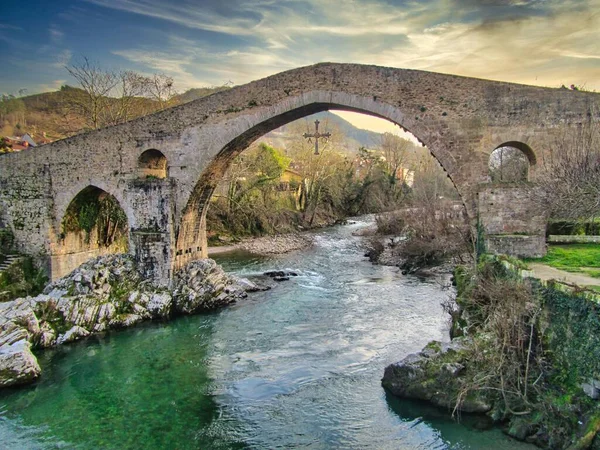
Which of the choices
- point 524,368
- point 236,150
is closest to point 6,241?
point 236,150

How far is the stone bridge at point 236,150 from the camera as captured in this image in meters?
10.4

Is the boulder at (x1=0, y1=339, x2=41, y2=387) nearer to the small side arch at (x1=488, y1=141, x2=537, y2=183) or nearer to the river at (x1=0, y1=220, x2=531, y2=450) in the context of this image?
the river at (x1=0, y1=220, x2=531, y2=450)

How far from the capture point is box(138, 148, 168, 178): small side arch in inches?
539

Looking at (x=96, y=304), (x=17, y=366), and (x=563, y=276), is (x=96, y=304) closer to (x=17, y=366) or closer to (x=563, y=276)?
(x=17, y=366)

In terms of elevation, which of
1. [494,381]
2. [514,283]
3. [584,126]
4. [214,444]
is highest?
[584,126]

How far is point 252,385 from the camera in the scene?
8297 mm

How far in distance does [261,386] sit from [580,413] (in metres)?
4.75

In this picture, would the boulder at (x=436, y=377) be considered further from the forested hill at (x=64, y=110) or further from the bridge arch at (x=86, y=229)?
the forested hill at (x=64, y=110)

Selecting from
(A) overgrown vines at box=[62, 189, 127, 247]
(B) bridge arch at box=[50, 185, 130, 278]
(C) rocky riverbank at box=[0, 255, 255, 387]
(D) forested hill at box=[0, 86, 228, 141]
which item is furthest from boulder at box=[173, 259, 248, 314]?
(D) forested hill at box=[0, 86, 228, 141]

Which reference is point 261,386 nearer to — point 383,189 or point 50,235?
point 50,235

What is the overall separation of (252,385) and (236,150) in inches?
290

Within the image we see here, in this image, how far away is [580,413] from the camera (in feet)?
18.6

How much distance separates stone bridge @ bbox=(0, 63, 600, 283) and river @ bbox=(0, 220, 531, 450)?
2.76m

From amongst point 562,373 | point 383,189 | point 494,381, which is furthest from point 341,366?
point 383,189
